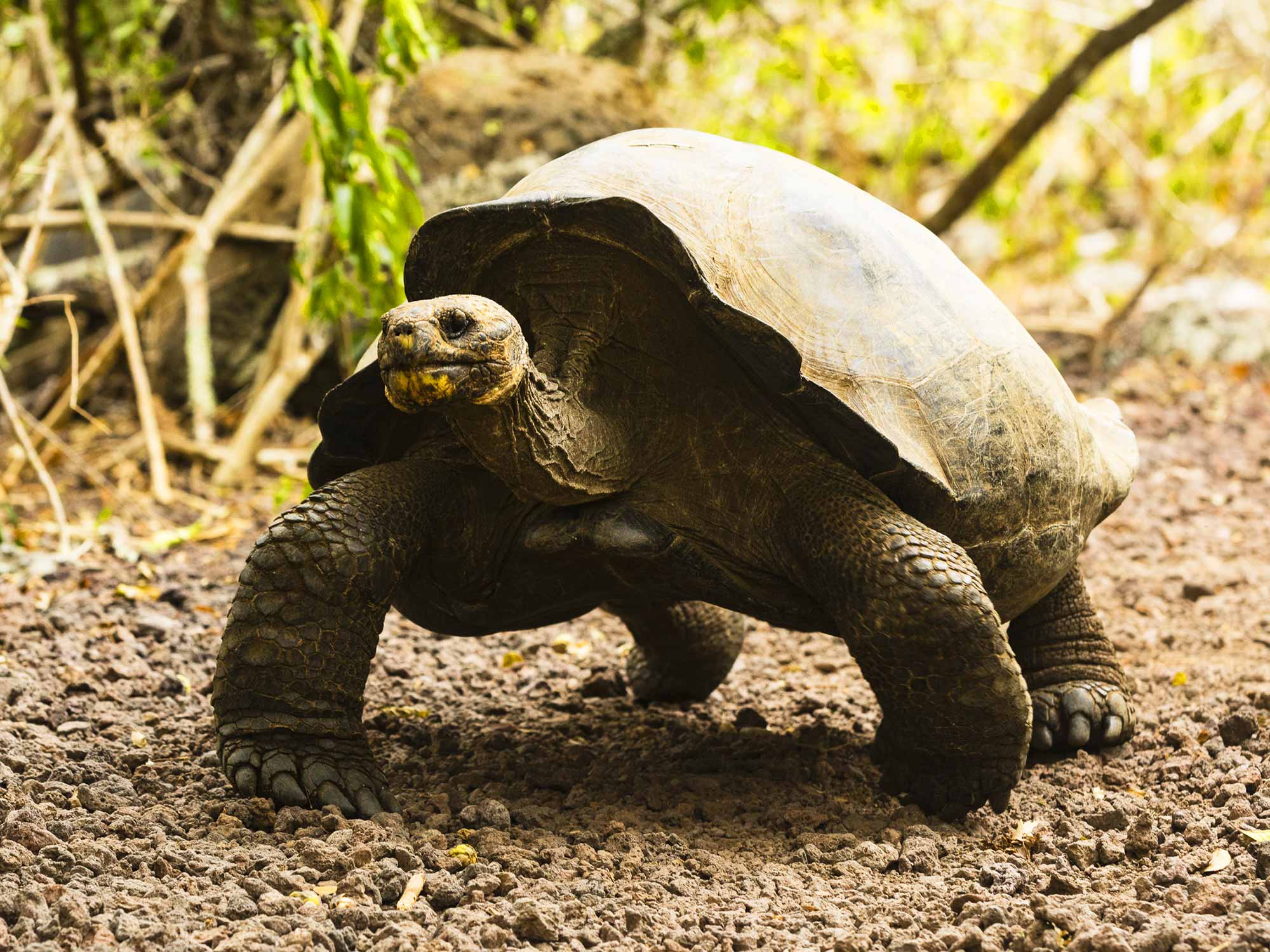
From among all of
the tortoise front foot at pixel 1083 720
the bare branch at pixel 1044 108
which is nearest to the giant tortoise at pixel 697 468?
the tortoise front foot at pixel 1083 720

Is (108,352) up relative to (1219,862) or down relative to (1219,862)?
down

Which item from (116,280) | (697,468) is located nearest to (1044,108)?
(116,280)

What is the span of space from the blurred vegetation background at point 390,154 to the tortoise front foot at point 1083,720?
3211mm

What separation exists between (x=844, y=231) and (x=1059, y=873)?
1.57m

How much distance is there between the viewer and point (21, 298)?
5.25 m

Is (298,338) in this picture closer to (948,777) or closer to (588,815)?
(588,815)

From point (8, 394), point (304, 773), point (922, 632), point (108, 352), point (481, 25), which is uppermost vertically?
point (481, 25)

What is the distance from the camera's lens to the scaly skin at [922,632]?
2.90 meters

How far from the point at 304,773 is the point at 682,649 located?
5.07 ft

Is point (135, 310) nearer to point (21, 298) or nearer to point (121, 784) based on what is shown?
point (21, 298)

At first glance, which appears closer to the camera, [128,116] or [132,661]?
[132,661]

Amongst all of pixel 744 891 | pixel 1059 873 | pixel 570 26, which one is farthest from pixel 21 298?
pixel 570 26

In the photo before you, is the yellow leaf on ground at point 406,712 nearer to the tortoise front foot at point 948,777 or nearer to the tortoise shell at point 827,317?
the tortoise shell at point 827,317

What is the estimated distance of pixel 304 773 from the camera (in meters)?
3.00
